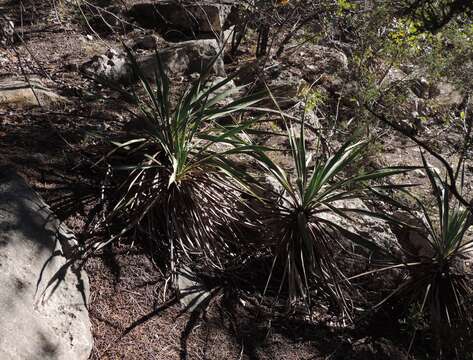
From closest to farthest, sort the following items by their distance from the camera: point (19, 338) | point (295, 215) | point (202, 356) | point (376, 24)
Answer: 1. point (19, 338)
2. point (202, 356)
3. point (295, 215)
4. point (376, 24)

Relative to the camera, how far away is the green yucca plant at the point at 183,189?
352 cm

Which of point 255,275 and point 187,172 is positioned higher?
point 187,172

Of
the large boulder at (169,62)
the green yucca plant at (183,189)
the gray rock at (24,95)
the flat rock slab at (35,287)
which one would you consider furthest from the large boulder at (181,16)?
the flat rock slab at (35,287)

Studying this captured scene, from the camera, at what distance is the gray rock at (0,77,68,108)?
4.43 meters

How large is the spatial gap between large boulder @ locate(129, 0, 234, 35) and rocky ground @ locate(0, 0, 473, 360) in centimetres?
53

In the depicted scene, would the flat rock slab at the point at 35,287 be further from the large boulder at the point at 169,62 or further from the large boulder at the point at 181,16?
the large boulder at the point at 181,16

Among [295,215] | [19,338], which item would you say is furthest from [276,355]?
[19,338]

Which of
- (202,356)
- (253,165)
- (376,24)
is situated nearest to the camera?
(202,356)

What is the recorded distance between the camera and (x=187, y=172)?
365 centimetres

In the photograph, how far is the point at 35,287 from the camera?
273 cm

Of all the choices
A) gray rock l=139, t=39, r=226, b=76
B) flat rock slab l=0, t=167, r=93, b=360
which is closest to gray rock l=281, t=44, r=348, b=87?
gray rock l=139, t=39, r=226, b=76

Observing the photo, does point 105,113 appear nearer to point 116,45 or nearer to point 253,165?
point 253,165

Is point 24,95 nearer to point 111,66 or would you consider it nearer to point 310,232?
point 111,66

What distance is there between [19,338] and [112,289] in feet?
2.52
